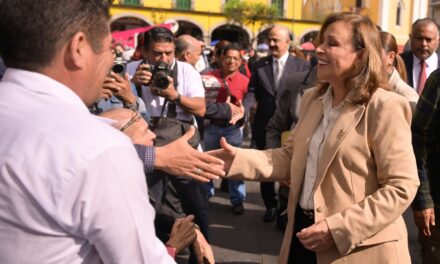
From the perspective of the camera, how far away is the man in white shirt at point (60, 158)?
3.18 feet

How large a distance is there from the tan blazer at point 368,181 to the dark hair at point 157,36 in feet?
6.81

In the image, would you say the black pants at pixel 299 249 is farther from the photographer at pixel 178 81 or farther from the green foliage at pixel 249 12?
the green foliage at pixel 249 12

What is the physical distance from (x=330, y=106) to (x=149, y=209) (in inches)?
55.1

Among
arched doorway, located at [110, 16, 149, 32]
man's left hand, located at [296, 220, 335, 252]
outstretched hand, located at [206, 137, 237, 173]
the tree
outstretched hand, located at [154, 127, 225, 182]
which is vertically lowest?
man's left hand, located at [296, 220, 335, 252]

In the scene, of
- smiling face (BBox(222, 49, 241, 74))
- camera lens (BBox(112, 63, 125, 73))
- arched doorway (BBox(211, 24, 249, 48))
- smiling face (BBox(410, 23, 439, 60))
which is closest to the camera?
camera lens (BBox(112, 63, 125, 73))

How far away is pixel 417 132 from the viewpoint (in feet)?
8.84

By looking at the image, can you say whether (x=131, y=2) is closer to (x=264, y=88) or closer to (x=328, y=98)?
(x=264, y=88)

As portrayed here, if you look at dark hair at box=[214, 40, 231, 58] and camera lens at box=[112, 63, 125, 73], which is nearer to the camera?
camera lens at box=[112, 63, 125, 73]

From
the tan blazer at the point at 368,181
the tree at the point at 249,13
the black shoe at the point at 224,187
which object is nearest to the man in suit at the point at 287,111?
the tan blazer at the point at 368,181

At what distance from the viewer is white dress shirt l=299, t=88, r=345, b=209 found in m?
2.20

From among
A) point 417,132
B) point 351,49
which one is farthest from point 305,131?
point 417,132

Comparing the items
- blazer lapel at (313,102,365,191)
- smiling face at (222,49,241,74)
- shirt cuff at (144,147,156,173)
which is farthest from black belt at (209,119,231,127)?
shirt cuff at (144,147,156,173)

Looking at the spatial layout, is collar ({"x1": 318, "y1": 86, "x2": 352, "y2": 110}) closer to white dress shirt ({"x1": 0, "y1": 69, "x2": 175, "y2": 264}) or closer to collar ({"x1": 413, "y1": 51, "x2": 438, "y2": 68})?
white dress shirt ({"x1": 0, "y1": 69, "x2": 175, "y2": 264})

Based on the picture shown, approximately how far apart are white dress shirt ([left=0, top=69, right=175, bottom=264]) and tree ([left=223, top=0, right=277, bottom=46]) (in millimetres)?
39579
